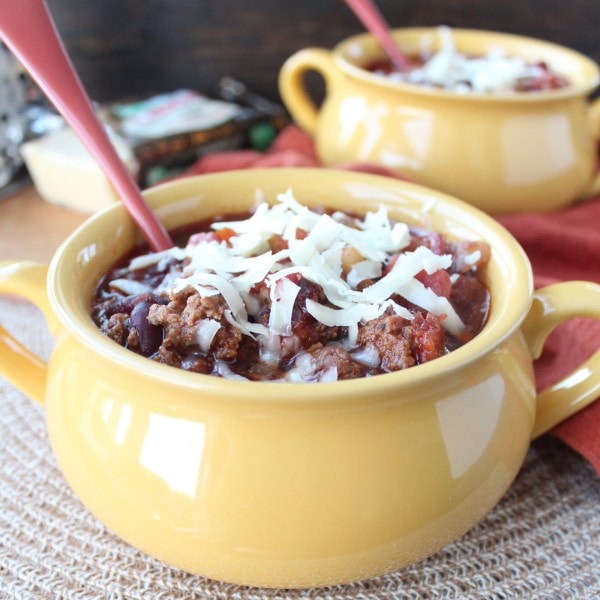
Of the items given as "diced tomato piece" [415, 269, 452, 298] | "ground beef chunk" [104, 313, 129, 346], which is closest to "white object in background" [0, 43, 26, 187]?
"ground beef chunk" [104, 313, 129, 346]

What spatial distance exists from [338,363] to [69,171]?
1254 millimetres

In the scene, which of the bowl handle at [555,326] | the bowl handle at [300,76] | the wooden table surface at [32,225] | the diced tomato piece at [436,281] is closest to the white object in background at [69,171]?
the wooden table surface at [32,225]

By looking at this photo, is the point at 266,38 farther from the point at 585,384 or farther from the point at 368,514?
the point at 368,514

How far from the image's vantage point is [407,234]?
3.73 ft

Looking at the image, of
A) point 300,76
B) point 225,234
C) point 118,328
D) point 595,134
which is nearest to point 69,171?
point 300,76

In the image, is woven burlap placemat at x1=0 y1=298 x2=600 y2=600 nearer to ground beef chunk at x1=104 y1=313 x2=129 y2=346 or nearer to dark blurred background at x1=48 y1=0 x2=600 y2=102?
ground beef chunk at x1=104 y1=313 x2=129 y2=346

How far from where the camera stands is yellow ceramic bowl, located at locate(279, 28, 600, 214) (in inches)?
65.3

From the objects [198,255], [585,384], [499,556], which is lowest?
[499,556]

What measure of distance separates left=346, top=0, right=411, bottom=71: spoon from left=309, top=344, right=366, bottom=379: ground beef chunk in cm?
124

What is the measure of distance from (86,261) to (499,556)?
694 millimetres

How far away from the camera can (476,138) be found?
5.46ft

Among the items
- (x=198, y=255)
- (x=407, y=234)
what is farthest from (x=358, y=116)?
(x=198, y=255)

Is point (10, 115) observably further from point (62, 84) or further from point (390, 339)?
point (390, 339)

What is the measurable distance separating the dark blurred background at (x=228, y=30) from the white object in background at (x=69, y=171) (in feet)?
1.68
